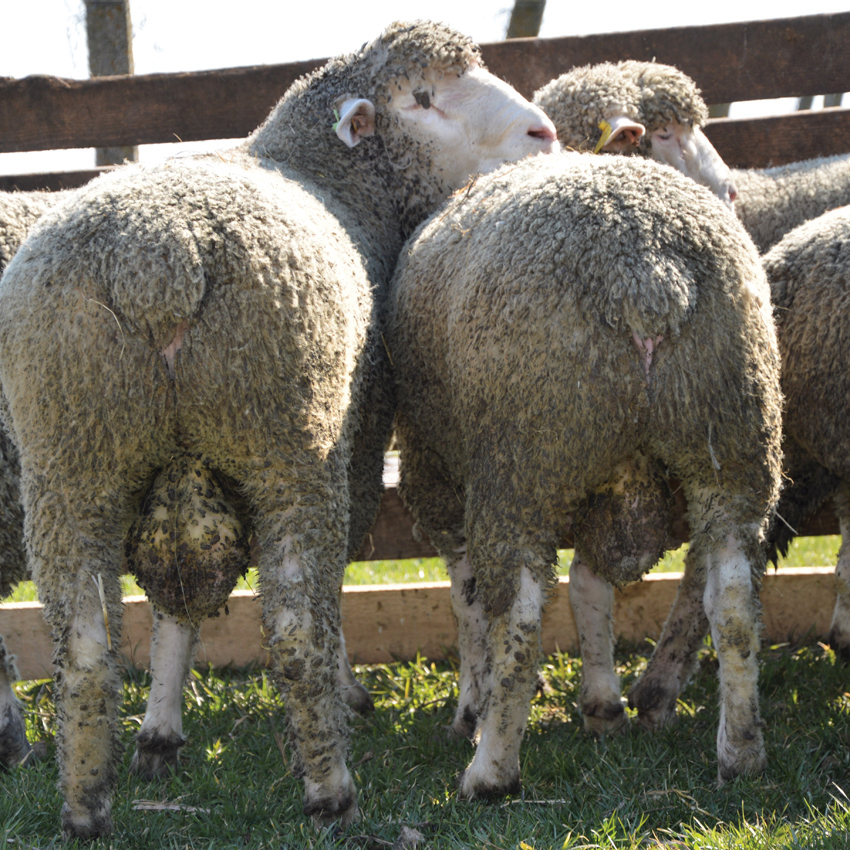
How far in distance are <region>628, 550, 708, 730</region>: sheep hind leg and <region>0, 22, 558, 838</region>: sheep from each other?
1.18 m

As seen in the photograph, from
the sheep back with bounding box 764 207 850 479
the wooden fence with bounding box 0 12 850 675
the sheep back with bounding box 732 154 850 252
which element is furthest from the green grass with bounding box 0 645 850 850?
the wooden fence with bounding box 0 12 850 675

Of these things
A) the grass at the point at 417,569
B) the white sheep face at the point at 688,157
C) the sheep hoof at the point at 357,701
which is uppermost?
the white sheep face at the point at 688,157

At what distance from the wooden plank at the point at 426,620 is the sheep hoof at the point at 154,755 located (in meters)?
0.89

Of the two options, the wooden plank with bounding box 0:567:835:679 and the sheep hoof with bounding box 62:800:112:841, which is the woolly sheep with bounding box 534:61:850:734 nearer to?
the wooden plank with bounding box 0:567:835:679

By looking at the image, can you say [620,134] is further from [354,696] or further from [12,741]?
[12,741]

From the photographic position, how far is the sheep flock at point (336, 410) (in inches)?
84.3

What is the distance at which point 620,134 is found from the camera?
3.80 m

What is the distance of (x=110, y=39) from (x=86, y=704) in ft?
15.8

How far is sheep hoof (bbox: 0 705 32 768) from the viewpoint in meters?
2.87

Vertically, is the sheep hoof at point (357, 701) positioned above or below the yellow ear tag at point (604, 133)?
below

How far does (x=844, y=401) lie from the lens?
9.19 feet

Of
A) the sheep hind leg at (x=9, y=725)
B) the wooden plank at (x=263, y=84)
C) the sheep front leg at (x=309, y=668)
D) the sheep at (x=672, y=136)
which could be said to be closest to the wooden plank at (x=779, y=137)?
the wooden plank at (x=263, y=84)

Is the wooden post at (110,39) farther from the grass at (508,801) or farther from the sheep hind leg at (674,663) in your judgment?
the sheep hind leg at (674,663)

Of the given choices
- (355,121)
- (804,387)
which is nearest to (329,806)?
(804,387)
